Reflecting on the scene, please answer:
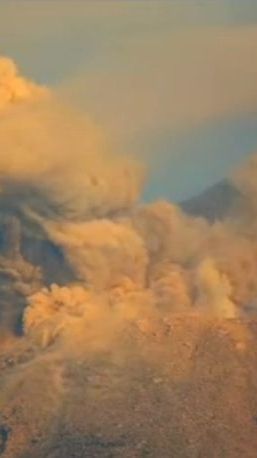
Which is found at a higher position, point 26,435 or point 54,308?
point 54,308

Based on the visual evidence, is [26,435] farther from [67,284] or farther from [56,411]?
[67,284]

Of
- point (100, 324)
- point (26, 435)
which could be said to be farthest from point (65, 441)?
point (100, 324)

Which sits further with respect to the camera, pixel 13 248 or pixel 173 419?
pixel 13 248

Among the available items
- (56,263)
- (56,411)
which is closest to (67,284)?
(56,263)

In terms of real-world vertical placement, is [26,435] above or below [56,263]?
below

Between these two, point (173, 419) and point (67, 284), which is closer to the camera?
point (173, 419)

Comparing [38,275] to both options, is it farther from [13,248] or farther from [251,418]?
[251,418]

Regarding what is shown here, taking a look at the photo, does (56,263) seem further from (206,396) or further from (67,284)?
(206,396)
